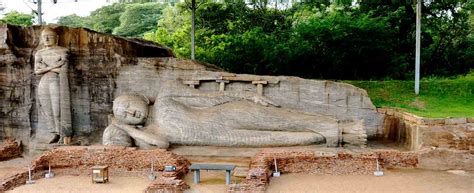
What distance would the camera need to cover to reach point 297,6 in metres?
26.3

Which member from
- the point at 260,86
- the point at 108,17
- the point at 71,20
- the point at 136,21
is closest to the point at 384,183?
the point at 260,86

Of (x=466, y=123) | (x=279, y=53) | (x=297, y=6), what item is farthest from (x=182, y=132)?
(x=297, y=6)

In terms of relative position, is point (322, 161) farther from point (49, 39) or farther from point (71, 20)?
point (71, 20)

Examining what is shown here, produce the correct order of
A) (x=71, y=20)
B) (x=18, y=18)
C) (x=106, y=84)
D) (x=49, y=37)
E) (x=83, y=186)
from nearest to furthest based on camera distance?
1. (x=83, y=186)
2. (x=49, y=37)
3. (x=106, y=84)
4. (x=18, y=18)
5. (x=71, y=20)

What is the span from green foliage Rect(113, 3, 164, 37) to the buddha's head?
2291cm

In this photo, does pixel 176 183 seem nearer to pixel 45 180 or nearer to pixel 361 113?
pixel 45 180

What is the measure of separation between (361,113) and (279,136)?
2.29 m

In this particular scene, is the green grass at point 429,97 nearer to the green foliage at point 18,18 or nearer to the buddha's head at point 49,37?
the buddha's head at point 49,37

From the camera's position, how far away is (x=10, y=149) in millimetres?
12242

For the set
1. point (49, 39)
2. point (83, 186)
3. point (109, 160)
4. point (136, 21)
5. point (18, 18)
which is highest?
point (136, 21)

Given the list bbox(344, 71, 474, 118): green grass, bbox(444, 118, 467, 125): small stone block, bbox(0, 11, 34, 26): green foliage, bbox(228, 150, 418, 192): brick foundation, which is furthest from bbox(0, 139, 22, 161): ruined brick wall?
bbox(0, 11, 34, 26): green foliage

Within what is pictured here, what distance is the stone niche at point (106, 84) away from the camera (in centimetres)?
1243

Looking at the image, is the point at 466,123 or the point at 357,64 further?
the point at 357,64

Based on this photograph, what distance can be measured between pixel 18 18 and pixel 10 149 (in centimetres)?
2048
